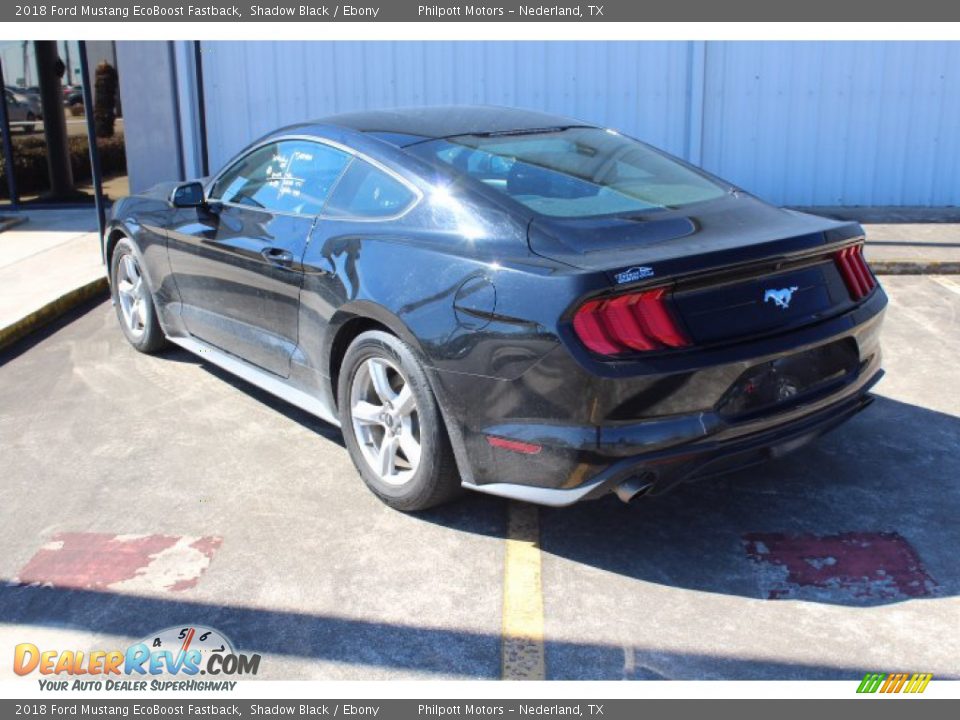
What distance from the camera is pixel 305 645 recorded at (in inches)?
126

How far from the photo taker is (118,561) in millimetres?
3760

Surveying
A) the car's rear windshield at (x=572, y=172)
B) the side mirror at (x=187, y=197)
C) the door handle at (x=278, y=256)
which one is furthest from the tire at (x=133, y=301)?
the car's rear windshield at (x=572, y=172)

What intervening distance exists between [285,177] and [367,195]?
0.78 m

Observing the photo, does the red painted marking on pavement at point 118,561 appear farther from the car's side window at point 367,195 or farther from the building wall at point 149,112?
the building wall at point 149,112

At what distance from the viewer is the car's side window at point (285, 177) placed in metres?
4.58

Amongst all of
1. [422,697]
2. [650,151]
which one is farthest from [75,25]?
[422,697]

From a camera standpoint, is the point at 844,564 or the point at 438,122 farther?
the point at 438,122

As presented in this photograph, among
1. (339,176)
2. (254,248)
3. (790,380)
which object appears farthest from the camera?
(254,248)

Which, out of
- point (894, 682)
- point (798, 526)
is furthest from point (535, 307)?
point (894, 682)

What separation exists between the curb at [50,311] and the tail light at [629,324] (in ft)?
15.6

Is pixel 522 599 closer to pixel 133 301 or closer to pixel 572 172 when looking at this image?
pixel 572 172

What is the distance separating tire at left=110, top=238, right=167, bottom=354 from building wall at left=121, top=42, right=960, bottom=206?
4.67 m

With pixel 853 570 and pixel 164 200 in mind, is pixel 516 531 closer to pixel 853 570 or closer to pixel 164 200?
pixel 853 570

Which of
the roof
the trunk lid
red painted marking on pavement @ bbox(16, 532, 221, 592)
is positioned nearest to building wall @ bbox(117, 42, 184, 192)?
the roof
